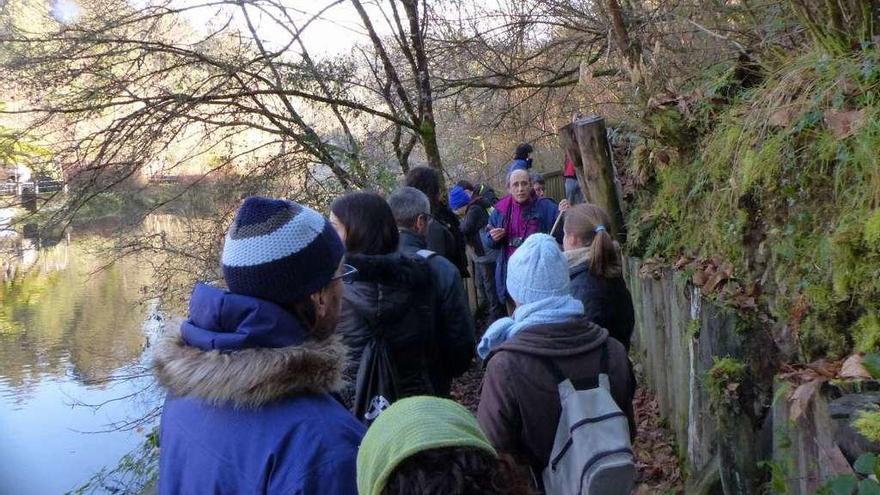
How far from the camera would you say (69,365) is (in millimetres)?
17234

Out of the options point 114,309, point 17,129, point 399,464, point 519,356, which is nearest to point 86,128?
point 17,129

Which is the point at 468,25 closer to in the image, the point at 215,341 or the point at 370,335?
the point at 370,335

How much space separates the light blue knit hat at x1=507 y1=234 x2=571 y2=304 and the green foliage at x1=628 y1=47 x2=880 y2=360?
115 centimetres

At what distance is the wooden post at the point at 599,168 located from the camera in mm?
6953

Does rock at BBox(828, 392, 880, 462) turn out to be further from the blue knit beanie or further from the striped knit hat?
the blue knit beanie

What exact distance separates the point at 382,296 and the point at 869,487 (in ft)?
6.33

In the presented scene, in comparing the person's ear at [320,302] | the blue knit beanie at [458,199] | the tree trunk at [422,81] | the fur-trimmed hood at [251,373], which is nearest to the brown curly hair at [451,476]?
the fur-trimmed hood at [251,373]

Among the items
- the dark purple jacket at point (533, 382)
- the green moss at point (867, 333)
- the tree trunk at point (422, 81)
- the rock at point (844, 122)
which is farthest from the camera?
the tree trunk at point (422, 81)

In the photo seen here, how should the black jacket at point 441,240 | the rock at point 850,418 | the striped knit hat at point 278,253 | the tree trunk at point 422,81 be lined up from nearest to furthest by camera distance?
the striped knit hat at point 278,253
the rock at point 850,418
the black jacket at point 441,240
the tree trunk at point 422,81

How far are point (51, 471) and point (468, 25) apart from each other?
35.2 ft

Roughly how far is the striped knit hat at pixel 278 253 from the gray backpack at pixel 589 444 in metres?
1.17

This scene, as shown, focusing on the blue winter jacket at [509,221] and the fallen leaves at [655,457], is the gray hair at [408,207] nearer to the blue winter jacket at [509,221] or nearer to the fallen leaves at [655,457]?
the fallen leaves at [655,457]

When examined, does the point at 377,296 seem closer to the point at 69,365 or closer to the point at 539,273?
the point at 539,273

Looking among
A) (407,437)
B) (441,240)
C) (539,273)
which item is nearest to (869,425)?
(539,273)
